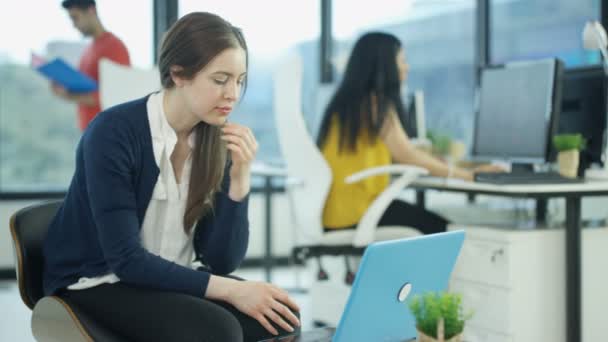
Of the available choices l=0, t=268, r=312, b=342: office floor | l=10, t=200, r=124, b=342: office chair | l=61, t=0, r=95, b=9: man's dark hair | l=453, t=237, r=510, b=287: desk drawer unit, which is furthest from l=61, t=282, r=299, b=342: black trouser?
l=61, t=0, r=95, b=9: man's dark hair

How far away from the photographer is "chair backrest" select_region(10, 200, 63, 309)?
166 centimetres

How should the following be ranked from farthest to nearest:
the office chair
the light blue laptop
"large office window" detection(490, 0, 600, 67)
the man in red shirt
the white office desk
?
"large office window" detection(490, 0, 600, 67) < the man in red shirt < the white office desk < the office chair < the light blue laptop

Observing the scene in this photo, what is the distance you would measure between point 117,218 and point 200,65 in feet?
1.13

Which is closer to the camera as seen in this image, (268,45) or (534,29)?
(268,45)

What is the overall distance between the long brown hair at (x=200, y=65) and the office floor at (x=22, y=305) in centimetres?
196

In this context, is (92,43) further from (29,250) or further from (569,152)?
(29,250)

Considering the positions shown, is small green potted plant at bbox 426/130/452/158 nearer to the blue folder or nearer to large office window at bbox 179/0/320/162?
the blue folder

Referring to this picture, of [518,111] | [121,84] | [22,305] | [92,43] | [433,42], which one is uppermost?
[433,42]

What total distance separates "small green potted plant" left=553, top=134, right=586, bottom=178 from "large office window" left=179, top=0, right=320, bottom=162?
2.72m

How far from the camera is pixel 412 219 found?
3.10 metres

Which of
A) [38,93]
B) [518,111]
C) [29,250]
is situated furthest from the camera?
[38,93]

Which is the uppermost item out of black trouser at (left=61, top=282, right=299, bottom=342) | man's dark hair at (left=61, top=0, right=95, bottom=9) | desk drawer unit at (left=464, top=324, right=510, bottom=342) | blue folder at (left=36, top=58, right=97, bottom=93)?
man's dark hair at (left=61, top=0, right=95, bottom=9)

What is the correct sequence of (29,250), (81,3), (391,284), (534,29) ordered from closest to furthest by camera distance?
(391,284)
(29,250)
(81,3)
(534,29)

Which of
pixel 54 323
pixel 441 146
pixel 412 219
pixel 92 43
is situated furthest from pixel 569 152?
pixel 92 43
